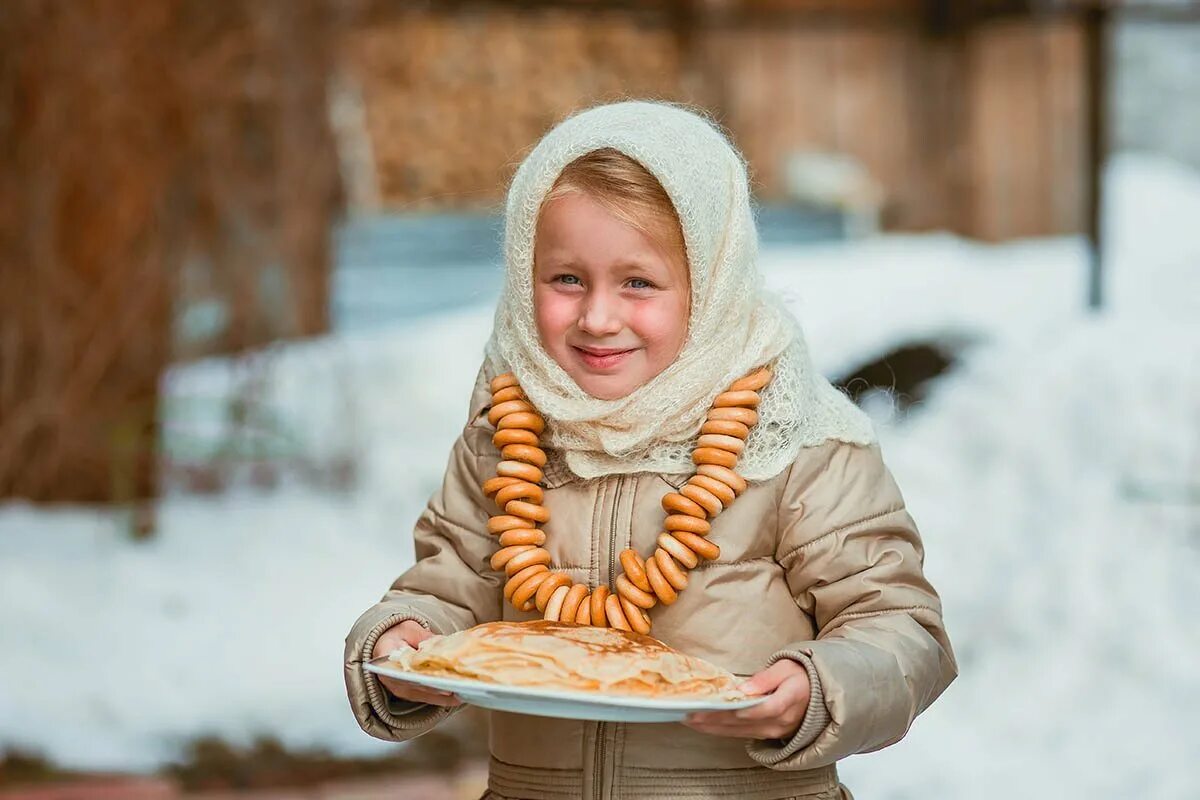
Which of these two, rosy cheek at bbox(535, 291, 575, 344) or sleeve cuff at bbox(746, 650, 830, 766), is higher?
rosy cheek at bbox(535, 291, 575, 344)

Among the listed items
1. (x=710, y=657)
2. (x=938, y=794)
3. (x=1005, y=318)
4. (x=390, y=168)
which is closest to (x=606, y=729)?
(x=710, y=657)

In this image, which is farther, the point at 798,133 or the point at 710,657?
the point at 798,133

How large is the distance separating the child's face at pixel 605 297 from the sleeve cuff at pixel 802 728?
362 millimetres

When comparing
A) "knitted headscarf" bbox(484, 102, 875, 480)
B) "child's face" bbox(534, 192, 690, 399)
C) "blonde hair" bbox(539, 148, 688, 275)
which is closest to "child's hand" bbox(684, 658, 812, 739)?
"knitted headscarf" bbox(484, 102, 875, 480)

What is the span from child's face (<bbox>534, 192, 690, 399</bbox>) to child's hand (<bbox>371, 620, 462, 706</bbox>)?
0.33m

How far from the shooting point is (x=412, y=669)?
5.32 feet

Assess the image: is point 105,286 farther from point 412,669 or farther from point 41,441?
point 412,669

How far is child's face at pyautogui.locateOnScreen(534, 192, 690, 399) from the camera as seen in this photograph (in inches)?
67.9

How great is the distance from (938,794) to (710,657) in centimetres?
211

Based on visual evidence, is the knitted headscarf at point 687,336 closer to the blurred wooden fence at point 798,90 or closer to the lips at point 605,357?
the lips at point 605,357

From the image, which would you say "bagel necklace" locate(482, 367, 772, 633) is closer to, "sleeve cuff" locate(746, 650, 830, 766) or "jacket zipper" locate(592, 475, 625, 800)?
"jacket zipper" locate(592, 475, 625, 800)

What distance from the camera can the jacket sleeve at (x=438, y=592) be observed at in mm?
1777

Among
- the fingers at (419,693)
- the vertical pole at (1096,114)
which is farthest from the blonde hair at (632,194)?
the vertical pole at (1096,114)

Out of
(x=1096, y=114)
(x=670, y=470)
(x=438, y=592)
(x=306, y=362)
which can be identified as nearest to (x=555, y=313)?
(x=670, y=470)
